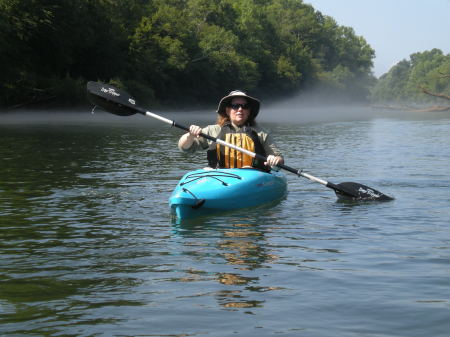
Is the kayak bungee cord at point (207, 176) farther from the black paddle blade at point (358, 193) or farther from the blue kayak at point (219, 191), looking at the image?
the black paddle blade at point (358, 193)

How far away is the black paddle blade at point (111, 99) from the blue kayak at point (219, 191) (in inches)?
94.9

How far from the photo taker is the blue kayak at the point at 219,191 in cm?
788

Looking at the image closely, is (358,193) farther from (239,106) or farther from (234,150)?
(239,106)

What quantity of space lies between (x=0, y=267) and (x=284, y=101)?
263 ft

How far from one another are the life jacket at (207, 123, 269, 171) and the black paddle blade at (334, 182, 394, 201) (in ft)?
4.14

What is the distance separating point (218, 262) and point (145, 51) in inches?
1756

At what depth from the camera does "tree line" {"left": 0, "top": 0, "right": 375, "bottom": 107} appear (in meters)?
35.5

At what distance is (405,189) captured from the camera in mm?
10633

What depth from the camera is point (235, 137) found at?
29.5ft

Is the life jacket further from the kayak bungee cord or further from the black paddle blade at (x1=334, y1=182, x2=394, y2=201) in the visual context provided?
the black paddle blade at (x1=334, y1=182, x2=394, y2=201)

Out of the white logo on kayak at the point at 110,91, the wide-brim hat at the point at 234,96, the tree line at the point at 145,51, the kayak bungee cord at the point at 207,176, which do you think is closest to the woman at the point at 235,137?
the wide-brim hat at the point at 234,96

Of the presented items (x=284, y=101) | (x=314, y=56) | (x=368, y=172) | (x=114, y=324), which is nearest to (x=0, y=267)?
(x=114, y=324)

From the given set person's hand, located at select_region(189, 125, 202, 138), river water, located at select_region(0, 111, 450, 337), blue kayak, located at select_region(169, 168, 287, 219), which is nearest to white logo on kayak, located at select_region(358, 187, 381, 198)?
river water, located at select_region(0, 111, 450, 337)

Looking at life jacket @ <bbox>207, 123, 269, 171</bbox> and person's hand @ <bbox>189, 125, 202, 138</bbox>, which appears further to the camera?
life jacket @ <bbox>207, 123, 269, 171</bbox>
